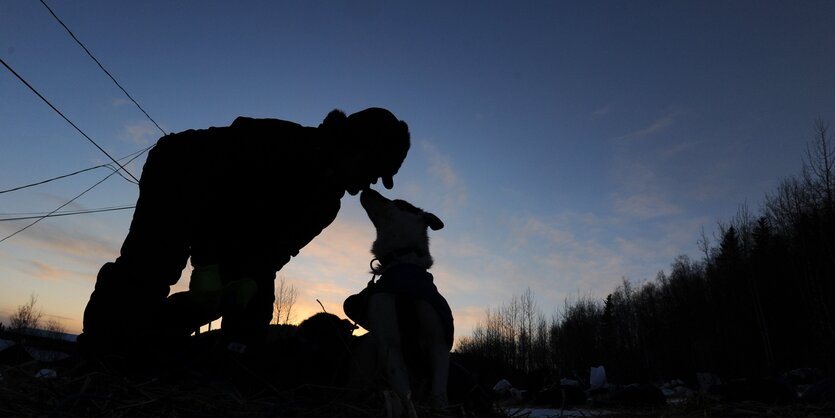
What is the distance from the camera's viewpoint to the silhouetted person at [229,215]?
6.15 ft

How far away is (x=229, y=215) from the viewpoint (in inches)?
96.1

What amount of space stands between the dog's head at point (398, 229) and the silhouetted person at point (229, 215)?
466 mm

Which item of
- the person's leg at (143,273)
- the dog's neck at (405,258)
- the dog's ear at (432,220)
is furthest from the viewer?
the dog's ear at (432,220)

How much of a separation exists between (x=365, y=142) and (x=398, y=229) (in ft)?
3.35

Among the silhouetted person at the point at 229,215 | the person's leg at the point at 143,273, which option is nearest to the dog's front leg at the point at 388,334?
the silhouetted person at the point at 229,215

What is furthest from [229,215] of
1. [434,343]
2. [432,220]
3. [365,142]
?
[432,220]

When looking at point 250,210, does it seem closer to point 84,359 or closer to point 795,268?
point 84,359

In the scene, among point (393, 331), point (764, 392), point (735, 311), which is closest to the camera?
point (393, 331)

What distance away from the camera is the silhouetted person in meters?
1.87

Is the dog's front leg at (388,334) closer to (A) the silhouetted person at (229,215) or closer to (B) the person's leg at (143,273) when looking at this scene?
(A) the silhouetted person at (229,215)

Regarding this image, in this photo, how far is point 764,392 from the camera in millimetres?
5055

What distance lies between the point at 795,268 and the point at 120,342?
42382mm

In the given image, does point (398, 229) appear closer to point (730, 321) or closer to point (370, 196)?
point (370, 196)

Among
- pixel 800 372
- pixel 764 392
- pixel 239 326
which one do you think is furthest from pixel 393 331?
pixel 800 372
